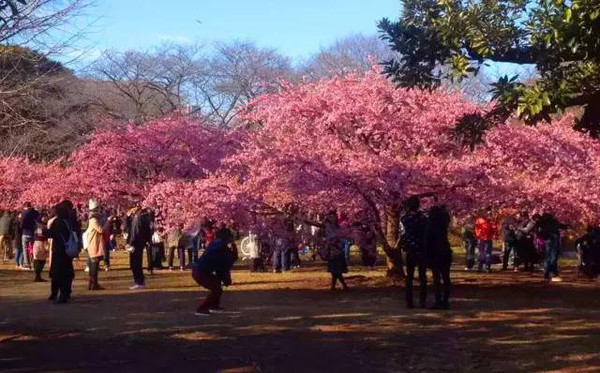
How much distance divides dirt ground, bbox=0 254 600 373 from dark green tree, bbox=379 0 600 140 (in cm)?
232

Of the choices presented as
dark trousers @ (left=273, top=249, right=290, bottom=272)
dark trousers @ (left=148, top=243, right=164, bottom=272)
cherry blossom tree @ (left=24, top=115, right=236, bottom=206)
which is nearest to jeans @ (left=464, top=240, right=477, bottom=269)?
dark trousers @ (left=273, top=249, right=290, bottom=272)

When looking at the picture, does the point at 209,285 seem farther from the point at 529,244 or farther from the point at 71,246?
the point at 529,244

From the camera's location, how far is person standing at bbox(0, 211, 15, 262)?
73.4 ft

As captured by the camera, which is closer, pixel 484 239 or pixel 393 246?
pixel 393 246

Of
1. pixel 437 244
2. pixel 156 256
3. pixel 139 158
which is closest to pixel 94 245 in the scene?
pixel 156 256

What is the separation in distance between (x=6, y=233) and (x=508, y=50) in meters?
18.5

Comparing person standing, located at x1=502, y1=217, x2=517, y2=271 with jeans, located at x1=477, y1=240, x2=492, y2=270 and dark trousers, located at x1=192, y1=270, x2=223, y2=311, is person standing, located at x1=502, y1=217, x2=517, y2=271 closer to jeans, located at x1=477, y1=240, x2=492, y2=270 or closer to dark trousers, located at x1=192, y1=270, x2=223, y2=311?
jeans, located at x1=477, y1=240, x2=492, y2=270

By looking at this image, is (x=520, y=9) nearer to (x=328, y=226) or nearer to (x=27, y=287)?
(x=328, y=226)

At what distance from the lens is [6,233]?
73.7ft

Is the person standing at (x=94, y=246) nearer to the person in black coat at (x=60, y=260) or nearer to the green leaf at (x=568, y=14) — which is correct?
the person in black coat at (x=60, y=260)

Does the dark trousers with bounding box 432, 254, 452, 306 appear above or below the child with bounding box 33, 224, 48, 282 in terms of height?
below

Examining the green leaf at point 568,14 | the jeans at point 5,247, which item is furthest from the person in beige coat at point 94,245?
the green leaf at point 568,14

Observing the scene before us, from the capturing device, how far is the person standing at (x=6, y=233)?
2237cm

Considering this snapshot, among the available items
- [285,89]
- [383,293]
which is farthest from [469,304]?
[285,89]
